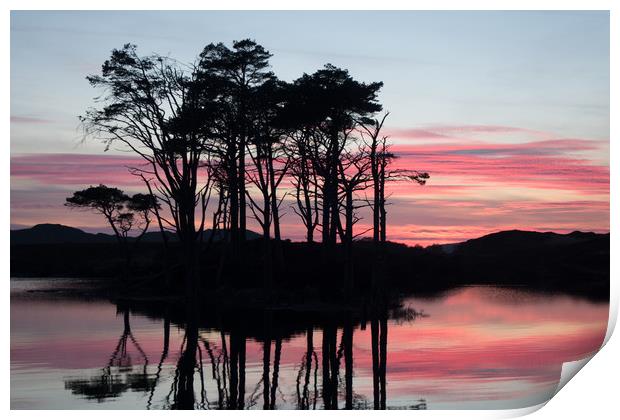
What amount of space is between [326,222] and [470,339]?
1587cm

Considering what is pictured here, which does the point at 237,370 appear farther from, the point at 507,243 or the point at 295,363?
the point at 507,243

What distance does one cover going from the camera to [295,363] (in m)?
14.5

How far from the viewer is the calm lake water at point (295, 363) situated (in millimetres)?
11766

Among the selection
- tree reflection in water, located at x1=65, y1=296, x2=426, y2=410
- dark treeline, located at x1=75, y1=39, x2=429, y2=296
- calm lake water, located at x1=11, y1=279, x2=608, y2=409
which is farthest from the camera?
dark treeline, located at x1=75, y1=39, x2=429, y2=296

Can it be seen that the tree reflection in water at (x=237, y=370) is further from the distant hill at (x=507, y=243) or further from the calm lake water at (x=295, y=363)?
the distant hill at (x=507, y=243)

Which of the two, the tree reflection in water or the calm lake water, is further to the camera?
the calm lake water

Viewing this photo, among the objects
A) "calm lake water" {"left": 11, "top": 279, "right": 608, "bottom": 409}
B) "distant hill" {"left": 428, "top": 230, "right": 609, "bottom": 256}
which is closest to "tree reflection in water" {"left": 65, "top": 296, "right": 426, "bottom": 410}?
"calm lake water" {"left": 11, "top": 279, "right": 608, "bottom": 409}

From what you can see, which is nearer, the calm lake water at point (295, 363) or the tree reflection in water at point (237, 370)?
the tree reflection in water at point (237, 370)

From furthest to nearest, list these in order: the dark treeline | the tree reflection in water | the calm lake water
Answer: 1. the dark treeline
2. the calm lake water
3. the tree reflection in water

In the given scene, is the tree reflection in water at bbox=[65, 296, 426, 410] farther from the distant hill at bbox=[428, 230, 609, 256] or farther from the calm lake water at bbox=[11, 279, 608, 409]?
the distant hill at bbox=[428, 230, 609, 256]

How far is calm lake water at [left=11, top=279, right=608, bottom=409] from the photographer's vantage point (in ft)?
38.6

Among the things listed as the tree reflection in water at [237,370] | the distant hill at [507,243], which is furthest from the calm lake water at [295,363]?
the distant hill at [507,243]
